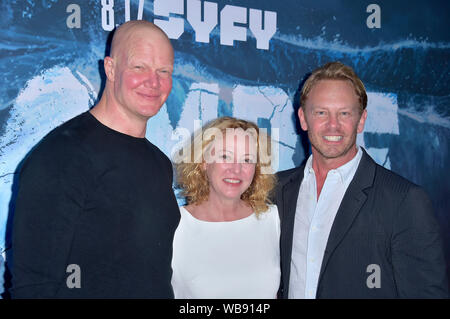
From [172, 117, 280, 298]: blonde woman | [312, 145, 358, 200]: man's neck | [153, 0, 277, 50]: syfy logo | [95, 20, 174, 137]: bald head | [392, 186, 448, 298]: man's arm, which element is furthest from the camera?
[153, 0, 277, 50]: syfy logo

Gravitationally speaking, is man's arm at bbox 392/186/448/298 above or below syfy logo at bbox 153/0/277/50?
below

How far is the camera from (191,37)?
3.09 m

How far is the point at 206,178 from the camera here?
262 cm

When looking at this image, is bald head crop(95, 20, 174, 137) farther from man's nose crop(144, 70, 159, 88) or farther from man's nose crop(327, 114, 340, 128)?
man's nose crop(327, 114, 340, 128)

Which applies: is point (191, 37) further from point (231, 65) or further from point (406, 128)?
point (406, 128)

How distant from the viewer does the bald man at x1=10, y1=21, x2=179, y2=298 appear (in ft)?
5.29

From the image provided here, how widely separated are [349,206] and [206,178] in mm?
937

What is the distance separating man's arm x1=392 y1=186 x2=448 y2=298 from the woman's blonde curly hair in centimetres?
83

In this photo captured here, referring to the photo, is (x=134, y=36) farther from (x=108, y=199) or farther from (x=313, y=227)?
(x=313, y=227)

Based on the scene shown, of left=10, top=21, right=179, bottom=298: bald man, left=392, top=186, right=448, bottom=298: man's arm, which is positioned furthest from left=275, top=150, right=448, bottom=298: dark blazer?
left=10, top=21, right=179, bottom=298: bald man

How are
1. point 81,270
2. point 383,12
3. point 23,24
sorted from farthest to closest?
point 383,12 → point 23,24 → point 81,270

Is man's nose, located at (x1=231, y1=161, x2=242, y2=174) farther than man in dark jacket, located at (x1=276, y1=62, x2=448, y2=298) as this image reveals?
Yes
